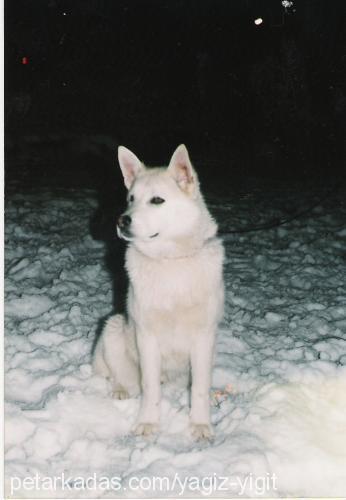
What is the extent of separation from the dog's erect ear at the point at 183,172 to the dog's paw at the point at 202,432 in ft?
5.14

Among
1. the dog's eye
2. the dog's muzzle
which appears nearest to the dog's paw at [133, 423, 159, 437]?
the dog's muzzle

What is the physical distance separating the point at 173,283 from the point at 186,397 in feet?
3.21

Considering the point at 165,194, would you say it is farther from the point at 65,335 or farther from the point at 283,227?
the point at 283,227

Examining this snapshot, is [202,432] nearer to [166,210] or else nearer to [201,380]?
[201,380]

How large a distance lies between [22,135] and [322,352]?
15369 mm

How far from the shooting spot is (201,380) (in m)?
2.99

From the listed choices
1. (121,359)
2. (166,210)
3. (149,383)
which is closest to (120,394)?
(121,359)

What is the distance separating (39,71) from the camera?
2111 centimetres

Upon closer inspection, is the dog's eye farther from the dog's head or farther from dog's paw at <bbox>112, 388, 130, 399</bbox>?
dog's paw at <bbox>112, 388, 130, 399</bbox>

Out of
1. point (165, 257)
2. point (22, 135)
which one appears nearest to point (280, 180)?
point (22, 135)

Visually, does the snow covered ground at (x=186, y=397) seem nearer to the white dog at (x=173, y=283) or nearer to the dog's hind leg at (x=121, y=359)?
the dog's hind leg at (x=121, y=359)

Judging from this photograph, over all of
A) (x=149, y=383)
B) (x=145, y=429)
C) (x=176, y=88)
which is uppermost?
(x=176, y=88)

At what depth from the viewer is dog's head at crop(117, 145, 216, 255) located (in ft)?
9.71

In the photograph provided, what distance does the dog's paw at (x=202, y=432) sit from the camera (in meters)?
2.91
